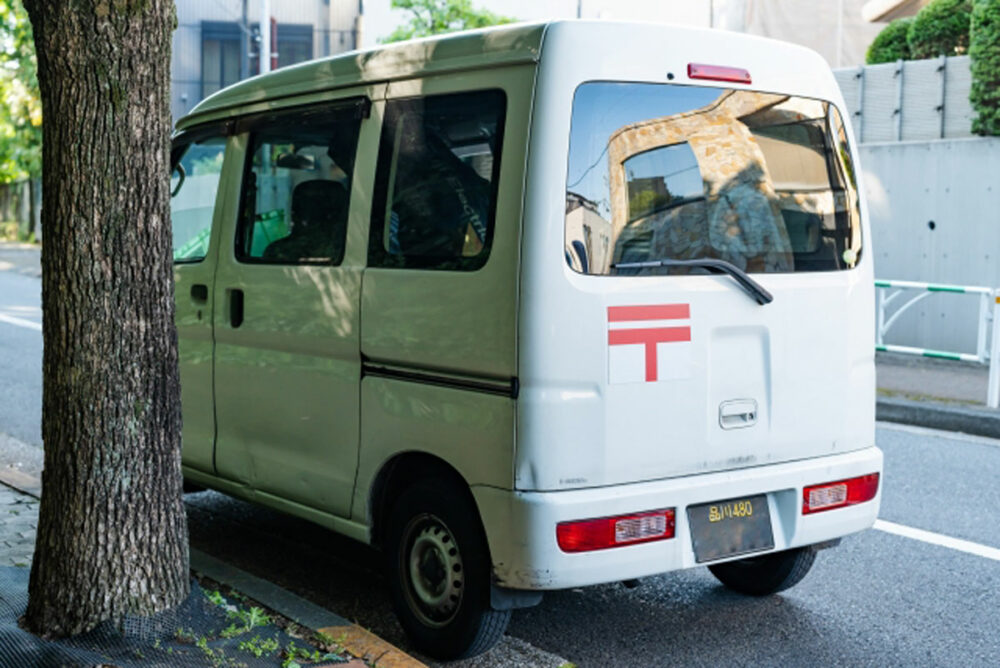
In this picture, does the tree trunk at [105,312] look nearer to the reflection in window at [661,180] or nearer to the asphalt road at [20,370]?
the reflection in window at [661,180]

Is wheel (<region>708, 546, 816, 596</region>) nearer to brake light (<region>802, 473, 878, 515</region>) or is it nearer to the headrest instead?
brake light (<region>802, 473, 878, 515</region>)

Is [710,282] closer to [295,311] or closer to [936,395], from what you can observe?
[295,311]

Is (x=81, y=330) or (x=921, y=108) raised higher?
(x=921, y=108)

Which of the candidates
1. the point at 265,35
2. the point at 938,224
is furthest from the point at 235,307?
the point at 265,35

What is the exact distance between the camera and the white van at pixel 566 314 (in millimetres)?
3932

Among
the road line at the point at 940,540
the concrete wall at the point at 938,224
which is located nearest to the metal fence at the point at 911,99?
the concrete wall at the point at 938,224

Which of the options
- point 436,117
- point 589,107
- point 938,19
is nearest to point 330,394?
point 436,117

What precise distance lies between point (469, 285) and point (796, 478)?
1.39m

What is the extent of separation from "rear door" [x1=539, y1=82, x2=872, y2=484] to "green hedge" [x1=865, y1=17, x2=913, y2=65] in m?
12.8

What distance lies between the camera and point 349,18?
137ft

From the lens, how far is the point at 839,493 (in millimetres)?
4570

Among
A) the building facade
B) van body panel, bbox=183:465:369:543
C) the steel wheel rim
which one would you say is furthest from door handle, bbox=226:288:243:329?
the building facade

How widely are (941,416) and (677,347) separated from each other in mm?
6438

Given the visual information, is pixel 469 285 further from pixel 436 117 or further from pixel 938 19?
pixel 938 19
